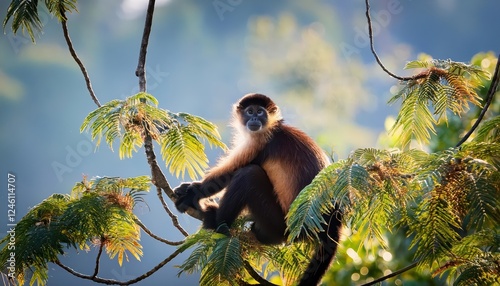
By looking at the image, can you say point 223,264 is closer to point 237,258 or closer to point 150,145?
point 237,258

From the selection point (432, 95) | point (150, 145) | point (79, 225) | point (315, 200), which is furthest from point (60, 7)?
point (315, 200)

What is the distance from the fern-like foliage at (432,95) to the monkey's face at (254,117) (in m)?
2.29

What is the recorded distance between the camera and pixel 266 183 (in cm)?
607

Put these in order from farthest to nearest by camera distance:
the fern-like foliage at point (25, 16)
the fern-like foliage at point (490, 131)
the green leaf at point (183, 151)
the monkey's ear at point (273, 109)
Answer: the monkey's ear at point (273, 109) → the fern-like foliage at point (25, 16) → the green leaf at point (183, 151) → the fern-like foliage at point (490, 131)

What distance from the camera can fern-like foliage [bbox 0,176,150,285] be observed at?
13.9 feet

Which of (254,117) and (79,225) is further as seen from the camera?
(254,117)

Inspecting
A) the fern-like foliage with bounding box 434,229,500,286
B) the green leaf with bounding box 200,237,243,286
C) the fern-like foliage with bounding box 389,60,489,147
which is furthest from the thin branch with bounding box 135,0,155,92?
the fern-like foliage with bounding box 434,229,500,286

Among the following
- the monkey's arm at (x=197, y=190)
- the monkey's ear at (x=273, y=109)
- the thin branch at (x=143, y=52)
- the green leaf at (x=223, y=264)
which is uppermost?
the monkey's ear at (x=273, y=109)

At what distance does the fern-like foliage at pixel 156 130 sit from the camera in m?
4.50

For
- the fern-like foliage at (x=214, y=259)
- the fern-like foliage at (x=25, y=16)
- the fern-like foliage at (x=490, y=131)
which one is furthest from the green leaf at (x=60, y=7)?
the fern-like foliage at (x=490, y=131)

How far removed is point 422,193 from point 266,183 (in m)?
2.93

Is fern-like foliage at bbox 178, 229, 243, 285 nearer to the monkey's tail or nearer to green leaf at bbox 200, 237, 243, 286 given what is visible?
green leaf at bbox 200, 237, 243, 286

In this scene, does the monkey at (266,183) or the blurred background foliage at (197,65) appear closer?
the monkey at (266,183)

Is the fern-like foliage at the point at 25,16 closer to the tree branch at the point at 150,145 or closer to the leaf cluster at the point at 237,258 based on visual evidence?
the tree branch at the point at 150,145
